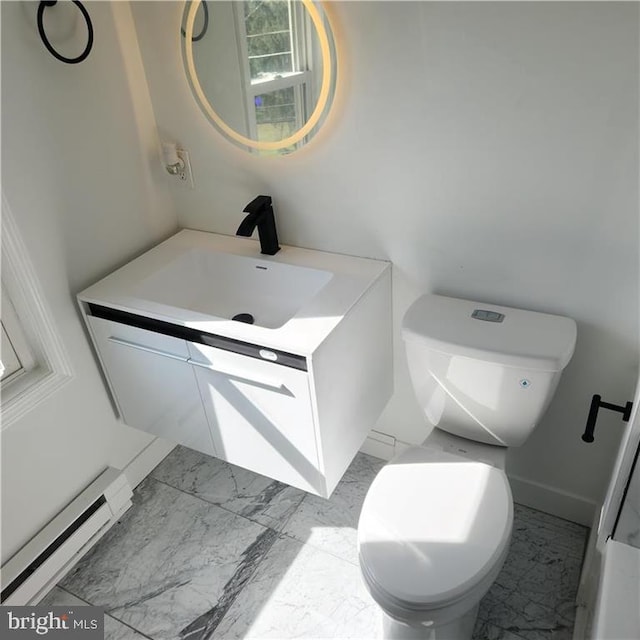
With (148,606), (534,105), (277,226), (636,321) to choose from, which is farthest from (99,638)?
(534,105)

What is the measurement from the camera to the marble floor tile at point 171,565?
1.66m

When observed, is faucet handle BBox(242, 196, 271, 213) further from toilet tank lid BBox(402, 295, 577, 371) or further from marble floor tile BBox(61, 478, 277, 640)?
marble floor tile BBox(61, 478, 277, 640)

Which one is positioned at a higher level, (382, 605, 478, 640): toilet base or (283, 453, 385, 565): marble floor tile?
(382, 605, 478, 640): toilet base

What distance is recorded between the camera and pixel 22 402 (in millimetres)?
1585

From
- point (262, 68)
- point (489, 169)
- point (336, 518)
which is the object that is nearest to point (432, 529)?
point (336, 518)

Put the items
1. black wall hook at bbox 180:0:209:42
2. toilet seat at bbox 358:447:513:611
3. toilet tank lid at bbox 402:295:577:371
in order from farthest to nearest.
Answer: black wall hook at bbox 180:0:209:42, toilet tank lid at bbox 402:295:577:371, toilet seat at bbox 358:447:513:611

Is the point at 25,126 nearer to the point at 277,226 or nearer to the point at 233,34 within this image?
the point at 233,34

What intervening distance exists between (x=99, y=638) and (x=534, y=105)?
1833 mm

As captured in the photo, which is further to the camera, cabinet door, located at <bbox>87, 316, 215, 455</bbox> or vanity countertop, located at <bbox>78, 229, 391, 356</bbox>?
cabinet door, located at <bbox>87, 316, 215, 455</bbox>

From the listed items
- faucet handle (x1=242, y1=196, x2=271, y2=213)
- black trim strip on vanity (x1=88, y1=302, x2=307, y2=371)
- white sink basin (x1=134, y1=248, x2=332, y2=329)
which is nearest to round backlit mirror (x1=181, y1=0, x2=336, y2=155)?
faucet handle (x1=242, y1=196, x2=271, y2=213)

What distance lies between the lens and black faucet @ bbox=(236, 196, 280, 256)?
1632 mm

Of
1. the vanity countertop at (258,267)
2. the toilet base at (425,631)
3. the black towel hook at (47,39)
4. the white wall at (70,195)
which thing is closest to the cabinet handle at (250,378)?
the vanity countertop at (258,267)

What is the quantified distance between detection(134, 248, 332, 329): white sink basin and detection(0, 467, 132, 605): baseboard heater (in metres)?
0.65

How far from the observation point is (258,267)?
1762 millimetres
